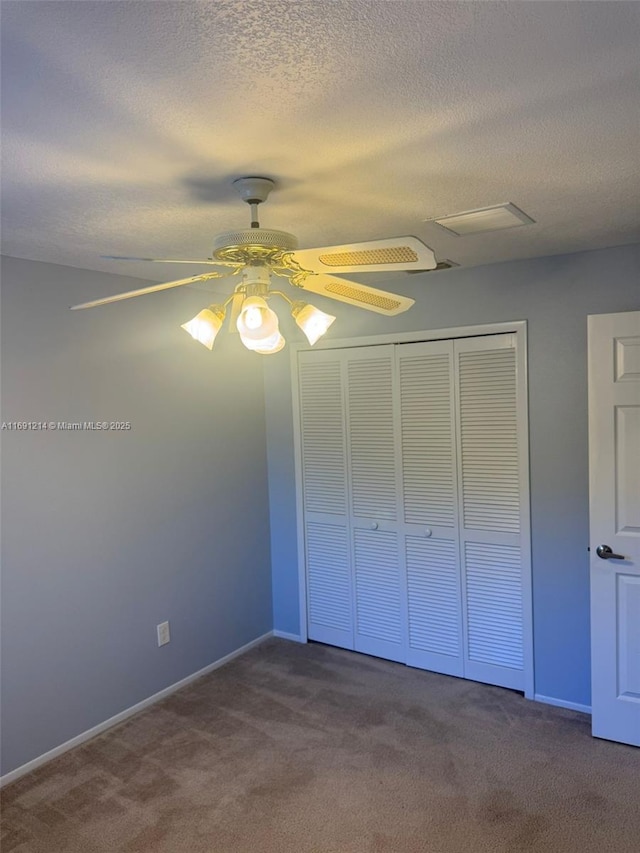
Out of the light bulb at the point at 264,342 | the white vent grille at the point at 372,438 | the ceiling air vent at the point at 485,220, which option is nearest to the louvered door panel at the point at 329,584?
the white vent grille at the point at 372,438

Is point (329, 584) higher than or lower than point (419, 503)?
lower

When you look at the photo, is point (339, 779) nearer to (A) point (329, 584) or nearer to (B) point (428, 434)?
(A) point (329, 584)

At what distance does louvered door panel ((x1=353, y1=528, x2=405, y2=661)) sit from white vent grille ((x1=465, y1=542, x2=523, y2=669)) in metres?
0.45

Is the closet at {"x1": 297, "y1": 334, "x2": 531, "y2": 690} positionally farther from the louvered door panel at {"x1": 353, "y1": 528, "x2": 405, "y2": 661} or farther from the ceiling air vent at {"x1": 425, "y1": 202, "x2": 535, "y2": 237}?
the ceiling air vent at {"x1": 425, "y1": 202, "x2": 535, "y2": 237}

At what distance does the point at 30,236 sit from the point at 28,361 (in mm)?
590

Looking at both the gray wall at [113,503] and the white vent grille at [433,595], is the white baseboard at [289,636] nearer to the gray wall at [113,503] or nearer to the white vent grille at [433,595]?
the gray wall at [113,503]

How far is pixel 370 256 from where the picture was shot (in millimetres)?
1564

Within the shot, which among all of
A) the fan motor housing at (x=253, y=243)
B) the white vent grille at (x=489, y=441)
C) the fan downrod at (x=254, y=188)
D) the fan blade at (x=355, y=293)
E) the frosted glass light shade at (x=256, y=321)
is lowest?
the white vent grille at (x=489, y=441)

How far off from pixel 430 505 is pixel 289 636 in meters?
1.42

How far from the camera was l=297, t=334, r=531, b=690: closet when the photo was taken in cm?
324

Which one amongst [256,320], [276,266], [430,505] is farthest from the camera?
[430,505]

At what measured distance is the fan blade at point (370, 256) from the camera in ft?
4.79

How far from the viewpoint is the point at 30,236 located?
2383mm

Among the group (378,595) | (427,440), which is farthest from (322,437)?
(378,595)
